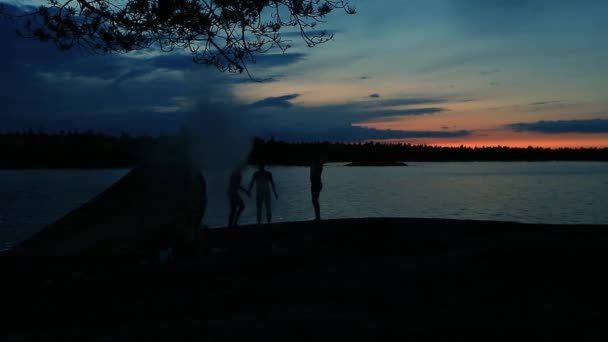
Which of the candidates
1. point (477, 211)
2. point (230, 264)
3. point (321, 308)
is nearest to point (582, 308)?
point (321, 308)

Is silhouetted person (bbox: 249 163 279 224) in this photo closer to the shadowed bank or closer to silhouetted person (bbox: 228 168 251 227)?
silhouetted person (bbox: 228 168 251 227)

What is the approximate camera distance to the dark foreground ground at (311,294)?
22.6ft

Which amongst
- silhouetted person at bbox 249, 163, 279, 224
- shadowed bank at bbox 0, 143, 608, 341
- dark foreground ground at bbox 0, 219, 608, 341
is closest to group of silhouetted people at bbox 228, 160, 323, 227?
silhouetted person at bbox 249, 163, 279, 224

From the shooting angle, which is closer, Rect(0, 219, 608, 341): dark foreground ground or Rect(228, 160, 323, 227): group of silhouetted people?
Rect(0, 219, 608, 341): dark foreground ground

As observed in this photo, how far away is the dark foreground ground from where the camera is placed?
6898 millimetres

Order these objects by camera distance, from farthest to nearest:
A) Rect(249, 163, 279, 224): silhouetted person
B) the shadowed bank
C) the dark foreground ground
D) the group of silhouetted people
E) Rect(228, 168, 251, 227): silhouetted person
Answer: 1. Rect(249, 163, 279, 224): silhouetted person
2. the group of silhouetted people
3. Rect(228, 168, 251, 227): silhouetted person
4. the shadowed bank
5. the dark foreground ground

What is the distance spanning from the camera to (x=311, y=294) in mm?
8469

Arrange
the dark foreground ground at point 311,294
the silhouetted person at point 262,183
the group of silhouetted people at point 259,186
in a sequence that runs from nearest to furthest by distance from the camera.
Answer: the dark foreground ground at point 311,294 → the group of silhouetted people at point 259,186 → the silhouetted person at point 262,183

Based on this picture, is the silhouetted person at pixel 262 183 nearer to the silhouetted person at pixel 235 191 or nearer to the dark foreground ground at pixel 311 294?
the silhouetted person at pixel 235 191

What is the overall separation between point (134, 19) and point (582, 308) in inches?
364

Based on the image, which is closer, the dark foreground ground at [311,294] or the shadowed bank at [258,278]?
the dark foreground ground at [311,294]

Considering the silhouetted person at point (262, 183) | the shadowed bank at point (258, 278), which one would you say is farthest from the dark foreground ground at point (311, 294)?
the silhouetted person at point (262, 183)

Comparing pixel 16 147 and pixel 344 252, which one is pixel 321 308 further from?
pixel 16 147

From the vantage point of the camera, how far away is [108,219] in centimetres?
1151
